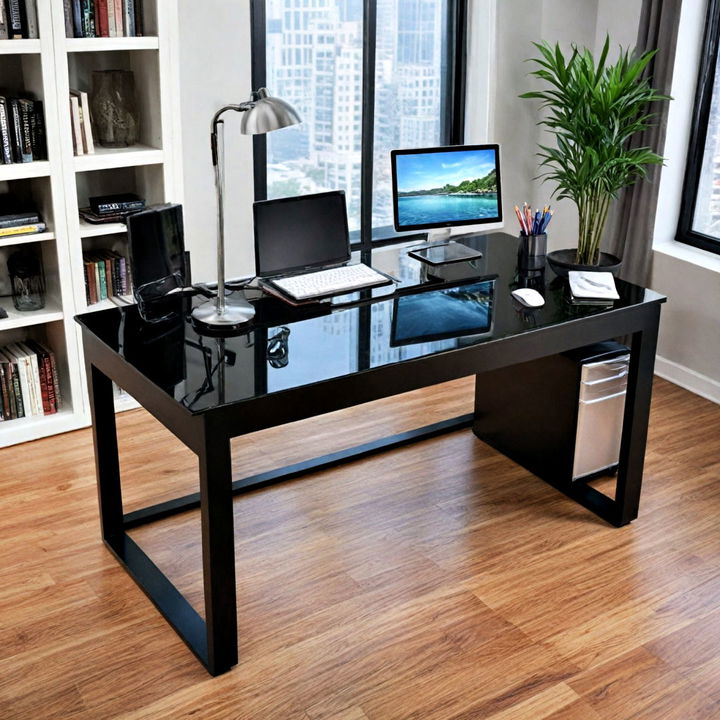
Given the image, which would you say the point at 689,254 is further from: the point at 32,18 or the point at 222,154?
the point at 32,18

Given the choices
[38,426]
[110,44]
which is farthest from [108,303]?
[110,44]

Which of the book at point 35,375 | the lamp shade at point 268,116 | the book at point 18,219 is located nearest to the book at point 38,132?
the book at point 18,219

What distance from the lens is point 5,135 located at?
350 centimetres

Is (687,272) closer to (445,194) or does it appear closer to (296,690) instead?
(445,194)

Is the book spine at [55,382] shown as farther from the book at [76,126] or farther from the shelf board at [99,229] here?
the book at [76,126]

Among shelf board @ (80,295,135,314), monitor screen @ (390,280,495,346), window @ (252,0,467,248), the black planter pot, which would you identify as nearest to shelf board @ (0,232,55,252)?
shelf board @ (80,295,135,314)

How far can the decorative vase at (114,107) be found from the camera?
3.76 m

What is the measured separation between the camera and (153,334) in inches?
110

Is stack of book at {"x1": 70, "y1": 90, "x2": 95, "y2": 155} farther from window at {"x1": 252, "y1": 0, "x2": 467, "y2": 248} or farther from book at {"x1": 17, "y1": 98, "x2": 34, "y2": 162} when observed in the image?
window at {"x1": 252, "y1": 0, "x2": 467, "y2": 248}

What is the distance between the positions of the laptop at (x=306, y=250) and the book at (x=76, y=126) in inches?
40.4

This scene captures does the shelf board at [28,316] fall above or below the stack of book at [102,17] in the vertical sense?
below

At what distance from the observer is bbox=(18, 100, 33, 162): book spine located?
351 cm

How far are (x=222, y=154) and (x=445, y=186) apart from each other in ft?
2.94

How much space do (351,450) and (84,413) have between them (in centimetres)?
110
